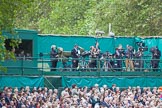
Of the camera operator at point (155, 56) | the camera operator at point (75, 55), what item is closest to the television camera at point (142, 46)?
the camera operator at point (155, 56)

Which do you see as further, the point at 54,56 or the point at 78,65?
the point at 78,65

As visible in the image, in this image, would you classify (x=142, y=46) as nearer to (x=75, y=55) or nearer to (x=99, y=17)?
(x=75, y=55)

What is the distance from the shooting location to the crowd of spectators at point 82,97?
37688mm

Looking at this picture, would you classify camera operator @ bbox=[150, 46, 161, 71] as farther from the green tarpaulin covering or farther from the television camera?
the television camera

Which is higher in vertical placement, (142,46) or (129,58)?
(142,46)

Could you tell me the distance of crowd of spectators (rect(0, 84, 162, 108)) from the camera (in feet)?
124

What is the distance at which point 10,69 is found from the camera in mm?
44219

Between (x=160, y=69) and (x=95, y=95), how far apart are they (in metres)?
9.52

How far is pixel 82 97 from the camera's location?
40594 millimetres

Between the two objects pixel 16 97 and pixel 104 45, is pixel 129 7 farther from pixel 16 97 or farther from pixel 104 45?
pixel 16 97

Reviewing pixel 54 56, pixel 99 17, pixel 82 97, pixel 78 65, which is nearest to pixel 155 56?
pixel 78 65

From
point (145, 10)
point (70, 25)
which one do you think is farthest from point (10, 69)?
point (70, 25)

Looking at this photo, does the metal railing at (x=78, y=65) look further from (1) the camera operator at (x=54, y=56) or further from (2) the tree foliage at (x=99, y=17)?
(2) the tree foliage at (x=99, y=17)

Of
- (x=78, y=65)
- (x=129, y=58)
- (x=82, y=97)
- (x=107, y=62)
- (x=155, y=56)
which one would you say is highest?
(x=155, y=56)
